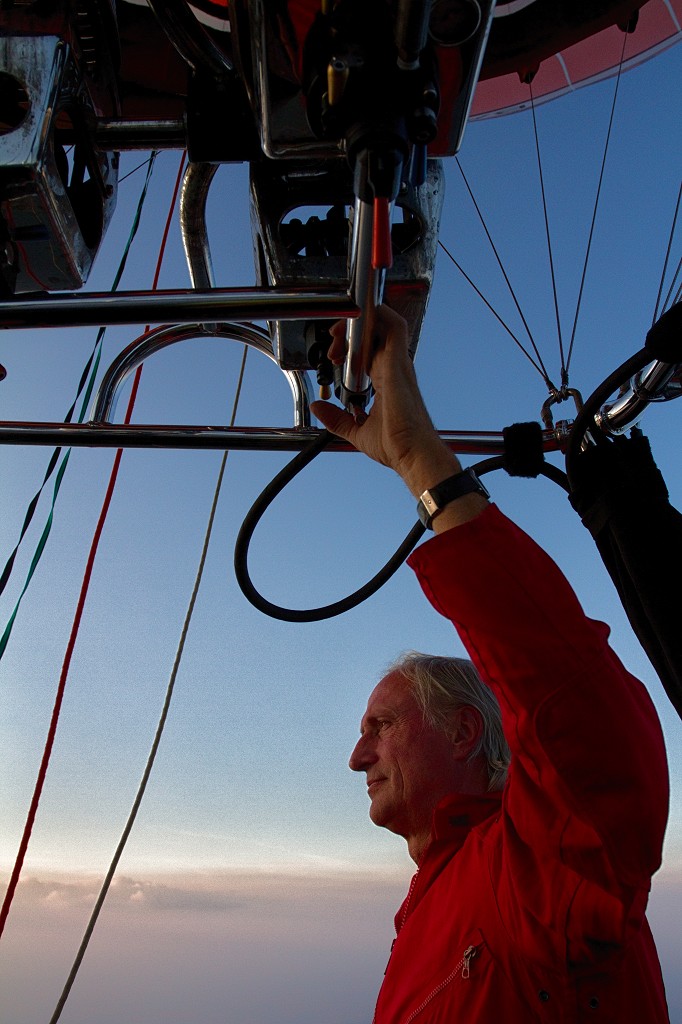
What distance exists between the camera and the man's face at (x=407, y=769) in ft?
4.12

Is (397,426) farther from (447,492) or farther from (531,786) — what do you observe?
(531,786)

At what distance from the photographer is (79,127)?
2.10 ft

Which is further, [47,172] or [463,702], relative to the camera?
[463,702]

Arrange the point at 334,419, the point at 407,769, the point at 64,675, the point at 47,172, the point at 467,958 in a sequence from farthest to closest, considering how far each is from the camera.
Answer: the point at 64,675, the point at 407,769, the point at 467,958, the point at 334,419, the point at 47,172

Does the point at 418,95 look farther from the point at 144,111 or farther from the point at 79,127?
the point at 144,111

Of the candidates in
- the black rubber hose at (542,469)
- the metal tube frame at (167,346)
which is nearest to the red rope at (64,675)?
the metal tube frame at (167,346)

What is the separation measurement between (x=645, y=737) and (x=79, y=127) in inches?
25.1

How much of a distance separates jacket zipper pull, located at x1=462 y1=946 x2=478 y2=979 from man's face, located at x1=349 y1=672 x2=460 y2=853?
315 mm

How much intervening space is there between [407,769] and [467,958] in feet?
1.17

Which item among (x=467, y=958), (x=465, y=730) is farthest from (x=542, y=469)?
(x=465, y=730)

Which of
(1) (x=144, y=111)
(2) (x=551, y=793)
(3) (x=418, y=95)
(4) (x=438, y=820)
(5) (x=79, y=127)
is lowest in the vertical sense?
(2) (x=551, y=793)

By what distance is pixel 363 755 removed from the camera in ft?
4.38

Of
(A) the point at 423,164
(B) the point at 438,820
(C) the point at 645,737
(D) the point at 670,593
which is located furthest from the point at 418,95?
(B) the point at 438,820

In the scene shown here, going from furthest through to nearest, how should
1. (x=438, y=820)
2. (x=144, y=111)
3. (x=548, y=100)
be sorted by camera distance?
(x=548, y=100), (x=438, y=820), (x=144, y=111)
